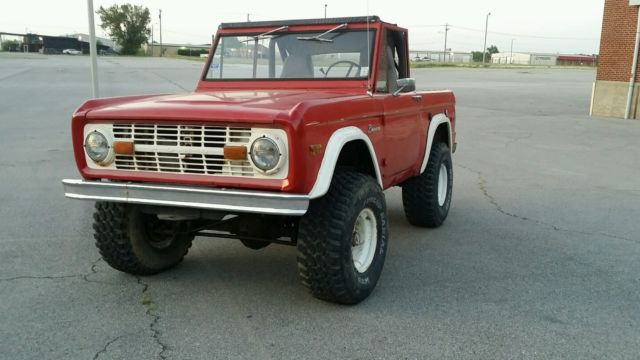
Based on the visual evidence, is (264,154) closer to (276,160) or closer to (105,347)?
(276,160)

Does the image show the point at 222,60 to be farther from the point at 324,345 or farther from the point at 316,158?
the point at 324,345

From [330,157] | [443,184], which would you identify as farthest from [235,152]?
[443,184]

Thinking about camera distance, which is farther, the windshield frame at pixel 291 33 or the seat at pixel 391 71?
the seat at pixel 391 71

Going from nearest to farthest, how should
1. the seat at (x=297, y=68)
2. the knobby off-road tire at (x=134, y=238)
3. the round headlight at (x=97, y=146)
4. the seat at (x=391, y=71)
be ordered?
the round headlight at (x=97, y=146), the knobby off-road tire at (x=134, y=238), the seat at (x=297, y=68), the seat at (x=391, y=71)

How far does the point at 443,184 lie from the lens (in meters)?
6.50

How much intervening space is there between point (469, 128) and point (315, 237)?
11905mm

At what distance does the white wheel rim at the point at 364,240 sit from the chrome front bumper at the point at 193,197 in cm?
80

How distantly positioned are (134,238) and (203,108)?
122 centimetres

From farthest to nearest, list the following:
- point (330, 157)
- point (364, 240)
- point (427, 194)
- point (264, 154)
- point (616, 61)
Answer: point (616, 61) → point (427, 194) → point (364, 240) → point (330, 157) → point (264, 154)

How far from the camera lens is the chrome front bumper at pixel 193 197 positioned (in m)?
3.41

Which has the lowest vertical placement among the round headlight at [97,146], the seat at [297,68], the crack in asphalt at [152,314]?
the crack in asphalt at [152,314]

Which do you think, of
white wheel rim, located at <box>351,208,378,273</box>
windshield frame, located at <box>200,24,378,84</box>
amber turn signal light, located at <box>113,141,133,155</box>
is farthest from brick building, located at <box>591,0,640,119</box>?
amber turn signal light, located at <box>113,141,133,155</box>

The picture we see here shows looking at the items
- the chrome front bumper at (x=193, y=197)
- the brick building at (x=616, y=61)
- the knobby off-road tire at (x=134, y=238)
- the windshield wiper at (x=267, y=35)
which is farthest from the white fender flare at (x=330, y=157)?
the brick building at (x=616, y=61)

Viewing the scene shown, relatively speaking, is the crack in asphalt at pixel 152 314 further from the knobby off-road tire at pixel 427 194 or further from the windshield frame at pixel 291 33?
the knobby off-road tire at pixel 427 194
